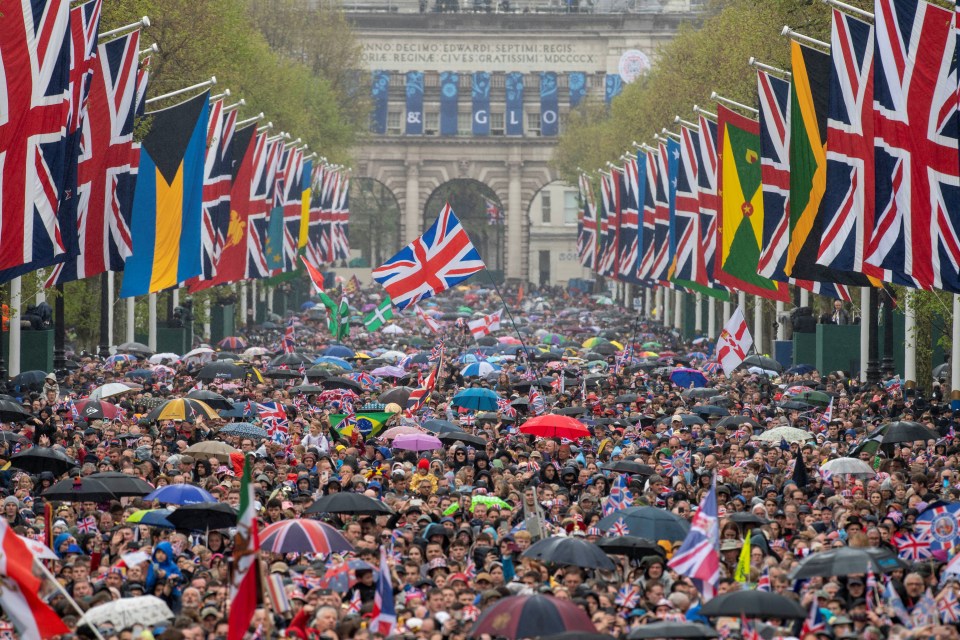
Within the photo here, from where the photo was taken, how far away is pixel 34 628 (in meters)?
14.8

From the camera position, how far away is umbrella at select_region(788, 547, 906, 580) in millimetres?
17359

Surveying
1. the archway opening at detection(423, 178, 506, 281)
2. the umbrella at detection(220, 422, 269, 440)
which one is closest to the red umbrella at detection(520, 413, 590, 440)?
the umbrella at detection(220, 422, 269, 440)

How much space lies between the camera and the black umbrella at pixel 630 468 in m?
26.6

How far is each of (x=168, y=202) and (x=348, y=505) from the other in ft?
61.3

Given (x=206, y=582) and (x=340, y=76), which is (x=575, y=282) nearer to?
(x=340, y=76)

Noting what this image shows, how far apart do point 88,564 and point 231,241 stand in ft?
107

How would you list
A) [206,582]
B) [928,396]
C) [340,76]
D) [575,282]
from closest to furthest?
[206,582] → [928,396] → [340,76] → [575,282]

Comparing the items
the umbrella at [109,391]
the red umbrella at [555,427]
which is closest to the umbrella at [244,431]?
the red umbrella at [555,427]

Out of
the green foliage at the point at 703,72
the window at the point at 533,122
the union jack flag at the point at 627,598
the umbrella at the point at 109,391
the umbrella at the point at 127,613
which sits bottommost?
the union jack flag at the point at 627,598

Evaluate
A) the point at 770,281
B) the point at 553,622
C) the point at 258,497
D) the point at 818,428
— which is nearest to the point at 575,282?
the point at 770,281

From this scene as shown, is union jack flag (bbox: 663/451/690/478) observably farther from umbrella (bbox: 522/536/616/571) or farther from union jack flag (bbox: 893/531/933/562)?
umbrella (bbox: 522/536/616/571)

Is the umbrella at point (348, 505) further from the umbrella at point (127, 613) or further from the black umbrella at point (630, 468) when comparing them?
the black umbrella at point (630, 468)

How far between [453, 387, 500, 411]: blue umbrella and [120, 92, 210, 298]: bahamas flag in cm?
648

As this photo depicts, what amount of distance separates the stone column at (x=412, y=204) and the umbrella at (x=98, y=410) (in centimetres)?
9694
